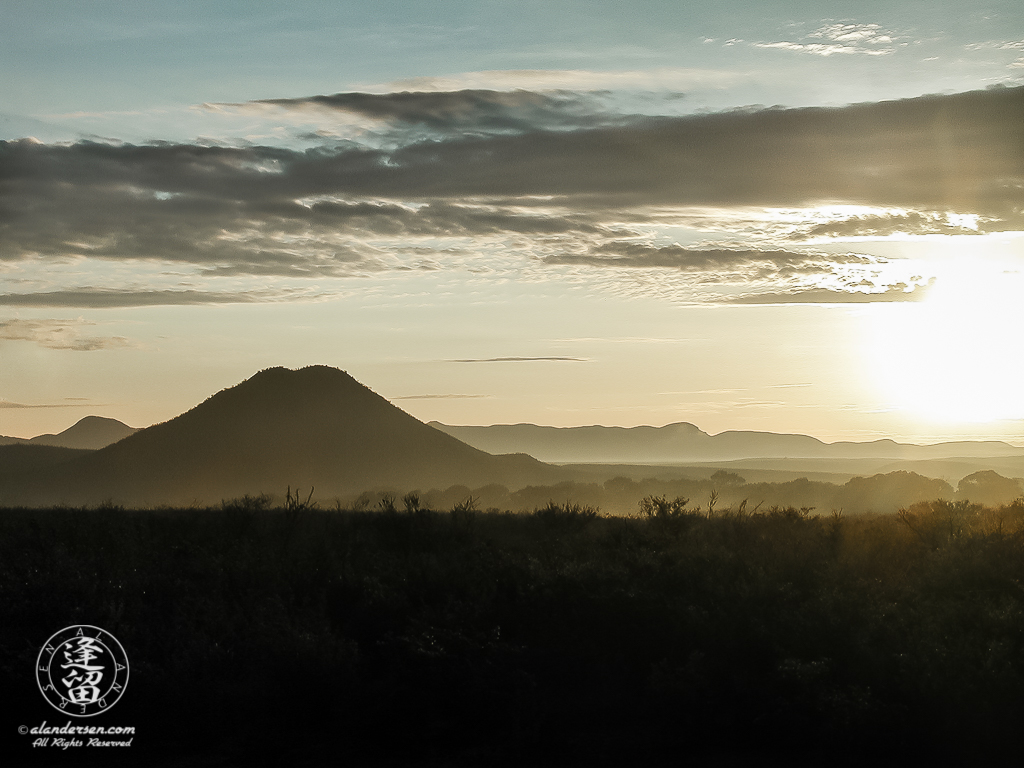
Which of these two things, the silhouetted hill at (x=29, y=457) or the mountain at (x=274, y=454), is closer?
the mountain at (x=274, y=454)

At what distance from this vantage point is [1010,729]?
11.0 metres

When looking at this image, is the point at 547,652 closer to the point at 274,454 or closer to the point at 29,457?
the point at 274,454

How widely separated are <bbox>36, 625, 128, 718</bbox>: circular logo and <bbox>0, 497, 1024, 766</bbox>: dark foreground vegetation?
0.17 m

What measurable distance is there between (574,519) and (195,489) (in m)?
74.8

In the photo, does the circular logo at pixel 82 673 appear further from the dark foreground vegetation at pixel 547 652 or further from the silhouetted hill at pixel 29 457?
the silhouetted hill at pixel 29 457

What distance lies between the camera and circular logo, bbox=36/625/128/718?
11.4 meters

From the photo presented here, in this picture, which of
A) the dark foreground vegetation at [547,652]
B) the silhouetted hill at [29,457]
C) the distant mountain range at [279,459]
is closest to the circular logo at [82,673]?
the dark foreground vegetation at [547,652]

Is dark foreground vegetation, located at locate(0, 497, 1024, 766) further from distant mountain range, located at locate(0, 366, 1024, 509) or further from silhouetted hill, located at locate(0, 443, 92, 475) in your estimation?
silhouetted hill, located at locate(0, 443, 92, 475)

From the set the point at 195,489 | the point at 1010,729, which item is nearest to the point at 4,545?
the point at 1010,729

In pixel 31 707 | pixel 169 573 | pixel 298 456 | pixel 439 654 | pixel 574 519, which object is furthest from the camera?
pixel 298 456

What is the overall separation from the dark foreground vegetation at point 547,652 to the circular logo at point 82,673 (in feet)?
0.56

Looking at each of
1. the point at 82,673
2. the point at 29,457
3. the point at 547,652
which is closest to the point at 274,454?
the point at 29,457

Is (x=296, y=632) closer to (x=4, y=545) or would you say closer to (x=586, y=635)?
(x=586, y=635)

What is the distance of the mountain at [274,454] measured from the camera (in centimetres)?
9212
